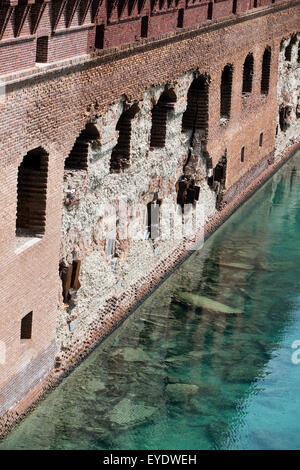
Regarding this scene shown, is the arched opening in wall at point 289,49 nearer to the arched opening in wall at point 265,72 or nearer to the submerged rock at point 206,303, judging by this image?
the arched opening in wall at point 265,72

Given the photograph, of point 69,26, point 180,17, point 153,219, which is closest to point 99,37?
point 69,26

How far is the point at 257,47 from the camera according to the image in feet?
83.4

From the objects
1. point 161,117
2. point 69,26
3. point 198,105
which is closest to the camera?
point 69,26

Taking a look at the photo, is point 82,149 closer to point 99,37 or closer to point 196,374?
point 99,37

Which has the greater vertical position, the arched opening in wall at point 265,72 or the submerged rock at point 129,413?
the arched opening in wall at point 265,72

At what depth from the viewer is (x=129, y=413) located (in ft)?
43.7

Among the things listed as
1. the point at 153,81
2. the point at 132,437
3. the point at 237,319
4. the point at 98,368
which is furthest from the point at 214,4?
the point at 132,437

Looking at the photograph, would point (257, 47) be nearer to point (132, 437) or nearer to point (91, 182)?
point (91, 182)

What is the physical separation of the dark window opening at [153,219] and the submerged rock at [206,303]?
1.15m

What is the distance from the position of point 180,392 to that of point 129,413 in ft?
3.32

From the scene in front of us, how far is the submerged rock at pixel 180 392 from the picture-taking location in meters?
13.9

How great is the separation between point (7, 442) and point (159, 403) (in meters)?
2.30

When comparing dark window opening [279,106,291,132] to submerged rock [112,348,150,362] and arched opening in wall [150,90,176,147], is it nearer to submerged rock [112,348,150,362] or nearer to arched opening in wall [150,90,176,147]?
arched opening in wall [150,90,176,147]

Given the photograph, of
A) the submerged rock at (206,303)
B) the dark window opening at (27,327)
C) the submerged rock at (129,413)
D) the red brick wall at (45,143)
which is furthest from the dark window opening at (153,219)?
the dark window opening at (27,327)
